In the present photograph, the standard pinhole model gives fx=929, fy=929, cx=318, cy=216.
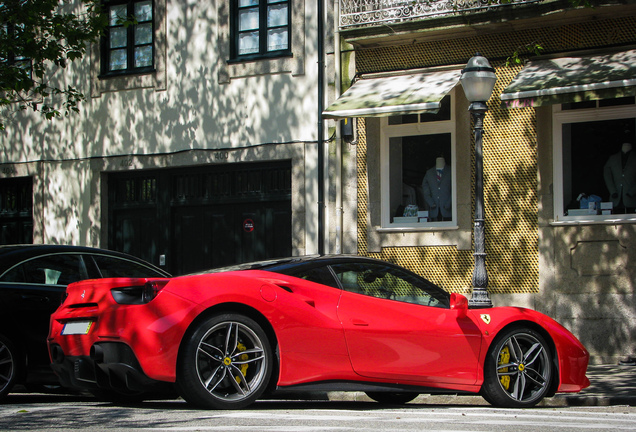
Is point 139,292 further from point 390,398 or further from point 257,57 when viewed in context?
point 257,57

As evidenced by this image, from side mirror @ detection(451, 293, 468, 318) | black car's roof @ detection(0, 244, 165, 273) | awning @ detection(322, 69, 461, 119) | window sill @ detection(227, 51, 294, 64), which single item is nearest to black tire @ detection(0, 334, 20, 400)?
black car's roof @ detection(0, 244, 165, 273)

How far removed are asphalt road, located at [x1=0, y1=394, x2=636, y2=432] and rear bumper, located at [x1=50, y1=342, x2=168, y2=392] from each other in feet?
0.70

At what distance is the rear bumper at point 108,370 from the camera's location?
6902 mm

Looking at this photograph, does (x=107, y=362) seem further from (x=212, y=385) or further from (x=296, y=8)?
(x=296, y=8)

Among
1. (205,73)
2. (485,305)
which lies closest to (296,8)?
(205,73)

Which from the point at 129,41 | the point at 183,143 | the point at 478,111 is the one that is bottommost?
the point at 478,111

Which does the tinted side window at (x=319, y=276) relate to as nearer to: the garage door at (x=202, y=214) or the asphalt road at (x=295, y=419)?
the asphalt road at (x=295, y=419)

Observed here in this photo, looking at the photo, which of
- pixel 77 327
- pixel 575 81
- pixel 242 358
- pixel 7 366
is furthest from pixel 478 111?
pixel 7 366

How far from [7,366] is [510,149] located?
8926 millimetres

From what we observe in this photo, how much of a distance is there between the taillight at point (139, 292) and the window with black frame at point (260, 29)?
10.4 metres

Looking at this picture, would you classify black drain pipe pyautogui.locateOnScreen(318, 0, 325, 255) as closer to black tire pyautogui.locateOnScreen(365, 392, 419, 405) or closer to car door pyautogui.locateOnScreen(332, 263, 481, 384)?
black tire pyautogui.locateOnScreen(365, 392, 419, 405)

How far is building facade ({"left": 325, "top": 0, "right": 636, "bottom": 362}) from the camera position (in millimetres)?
13961

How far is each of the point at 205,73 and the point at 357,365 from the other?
11.1 metres

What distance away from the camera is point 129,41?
1869cm
